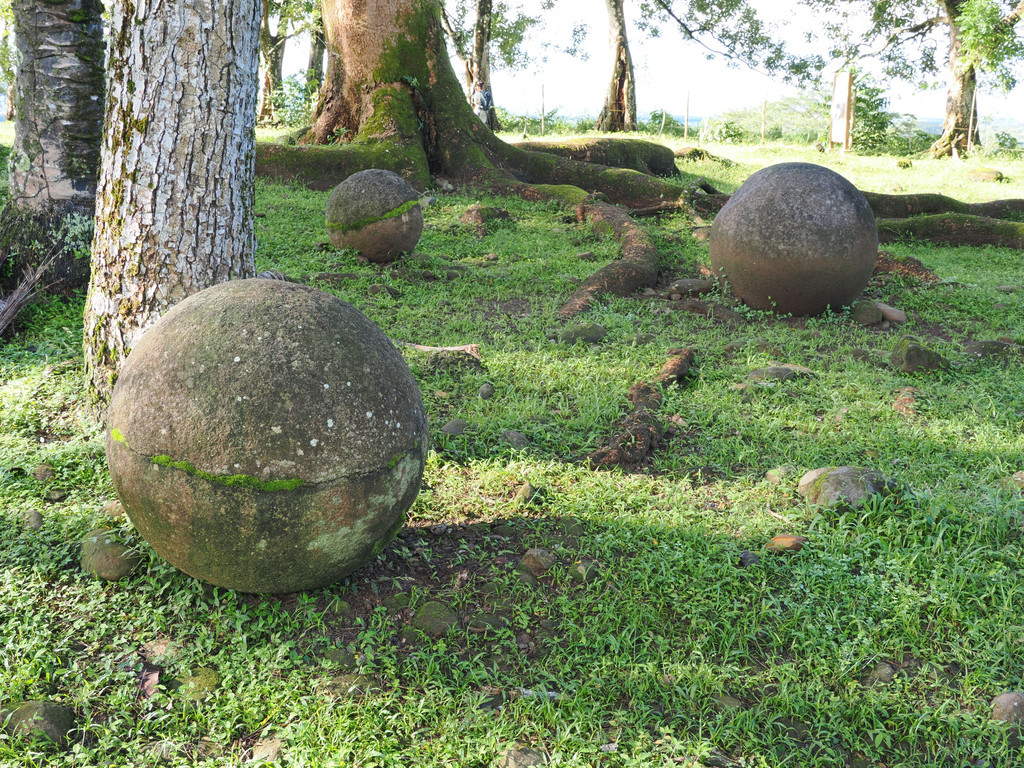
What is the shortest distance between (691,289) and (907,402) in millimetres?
3278

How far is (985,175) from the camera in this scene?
647 inches

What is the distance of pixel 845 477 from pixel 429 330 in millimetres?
3848

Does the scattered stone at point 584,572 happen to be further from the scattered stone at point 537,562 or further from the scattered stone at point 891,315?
the scattered stone at point 891,315

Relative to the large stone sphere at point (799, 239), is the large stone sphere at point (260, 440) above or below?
below

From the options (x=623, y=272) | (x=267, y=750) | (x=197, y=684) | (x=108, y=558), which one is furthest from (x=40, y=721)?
(x=623, y=272)

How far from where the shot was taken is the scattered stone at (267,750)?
245 centimetres

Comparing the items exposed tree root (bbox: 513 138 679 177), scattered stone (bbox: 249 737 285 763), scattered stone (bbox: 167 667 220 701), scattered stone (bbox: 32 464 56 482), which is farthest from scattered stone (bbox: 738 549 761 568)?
exposed tree root (bbox: 513 138 679 177)

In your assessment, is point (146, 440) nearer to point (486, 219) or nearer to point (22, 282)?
point (22, 282)

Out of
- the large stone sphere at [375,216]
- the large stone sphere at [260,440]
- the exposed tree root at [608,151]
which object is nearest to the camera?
the large stone sphere at [260,440]

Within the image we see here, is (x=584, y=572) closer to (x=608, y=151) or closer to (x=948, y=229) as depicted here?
(x=948, y=229)

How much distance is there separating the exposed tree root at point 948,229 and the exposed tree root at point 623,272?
4.51 m

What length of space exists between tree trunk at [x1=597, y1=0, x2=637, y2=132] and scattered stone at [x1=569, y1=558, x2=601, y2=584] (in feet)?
67.8

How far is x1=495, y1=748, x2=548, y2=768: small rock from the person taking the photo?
246 centimetres

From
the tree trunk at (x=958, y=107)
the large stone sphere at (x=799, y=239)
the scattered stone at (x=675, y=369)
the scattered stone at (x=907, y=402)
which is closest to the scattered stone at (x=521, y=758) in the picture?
the scattered stone at (x=675, y=369)
